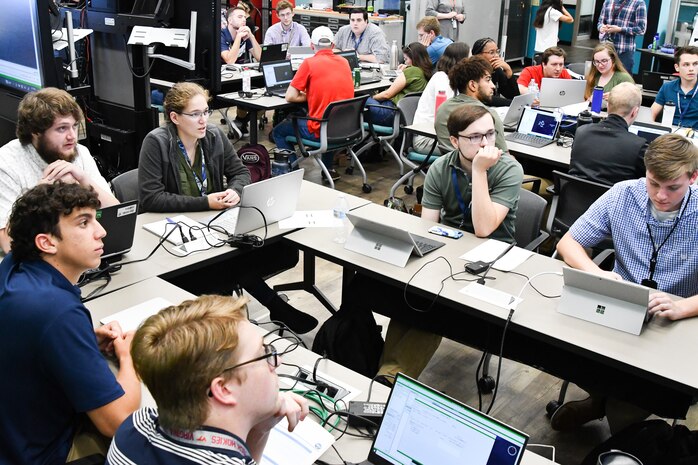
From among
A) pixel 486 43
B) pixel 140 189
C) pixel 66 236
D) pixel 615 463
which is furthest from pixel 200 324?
pixel 486 43

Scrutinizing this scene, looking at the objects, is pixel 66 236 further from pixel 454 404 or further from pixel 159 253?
pixel 454 404

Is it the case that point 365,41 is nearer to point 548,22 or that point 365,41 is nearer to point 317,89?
point 317,89

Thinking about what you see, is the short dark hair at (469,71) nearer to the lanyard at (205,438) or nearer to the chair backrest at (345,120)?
the chair backrest at (345,120)

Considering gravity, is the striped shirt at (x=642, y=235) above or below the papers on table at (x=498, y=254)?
above

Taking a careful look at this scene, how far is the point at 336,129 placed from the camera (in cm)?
583

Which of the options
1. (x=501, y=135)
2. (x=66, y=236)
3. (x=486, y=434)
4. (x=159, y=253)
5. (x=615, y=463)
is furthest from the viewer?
(x=501, y=135)

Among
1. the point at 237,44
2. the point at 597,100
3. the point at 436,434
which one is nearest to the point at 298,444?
the point at 436,434

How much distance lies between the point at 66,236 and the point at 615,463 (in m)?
1.65

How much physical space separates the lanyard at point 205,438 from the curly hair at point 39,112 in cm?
208

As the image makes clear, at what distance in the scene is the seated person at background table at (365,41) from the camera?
8.29 metres

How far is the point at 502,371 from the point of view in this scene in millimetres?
3607

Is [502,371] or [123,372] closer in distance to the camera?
[123,372]

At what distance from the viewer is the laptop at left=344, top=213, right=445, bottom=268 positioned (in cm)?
300

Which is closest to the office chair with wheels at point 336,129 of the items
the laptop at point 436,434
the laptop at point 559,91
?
the laptop at point 559,91
